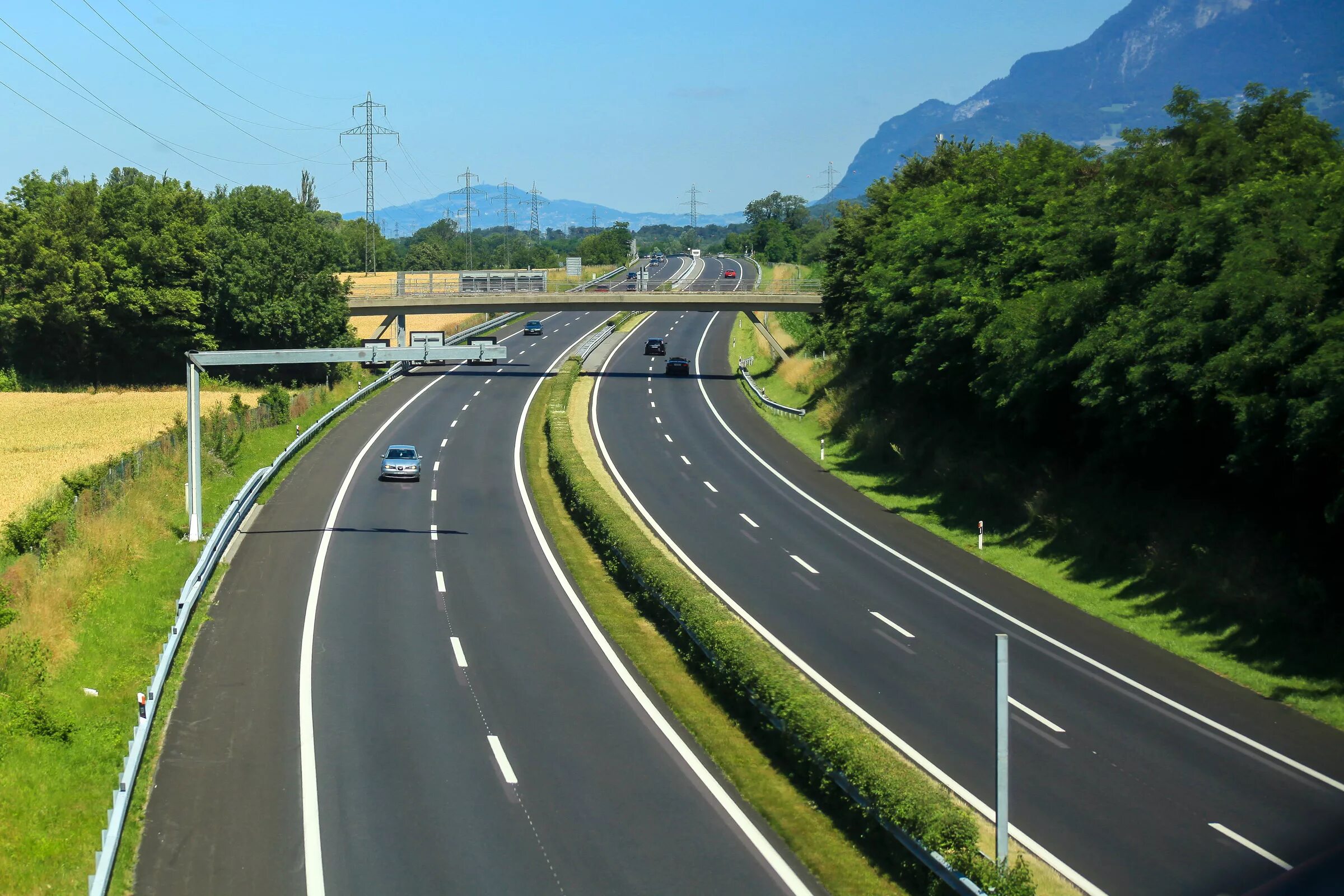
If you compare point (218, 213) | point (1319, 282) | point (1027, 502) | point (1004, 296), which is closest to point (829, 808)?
point (1319, 282)

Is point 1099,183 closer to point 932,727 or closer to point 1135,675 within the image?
point 1135,675

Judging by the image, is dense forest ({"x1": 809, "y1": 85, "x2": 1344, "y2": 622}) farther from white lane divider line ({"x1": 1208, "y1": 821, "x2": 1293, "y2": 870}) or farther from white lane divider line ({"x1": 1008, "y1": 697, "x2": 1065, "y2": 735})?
white lane divider line ({"x1": 1208, "y1": 821, "x2": 1293, "y2": 870})

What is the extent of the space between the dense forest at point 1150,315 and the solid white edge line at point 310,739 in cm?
1891

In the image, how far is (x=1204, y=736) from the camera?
1977 cm

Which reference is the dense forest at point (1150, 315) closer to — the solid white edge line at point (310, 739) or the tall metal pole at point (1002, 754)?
the tall metal pole at point (1002, 754)

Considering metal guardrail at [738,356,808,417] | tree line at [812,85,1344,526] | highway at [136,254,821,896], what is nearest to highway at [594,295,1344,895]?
highway at [136,254,821,896]

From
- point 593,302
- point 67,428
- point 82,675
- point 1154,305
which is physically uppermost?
point 593,302

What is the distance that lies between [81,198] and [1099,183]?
61.1m

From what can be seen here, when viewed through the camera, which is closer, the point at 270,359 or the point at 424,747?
the point at 424,747

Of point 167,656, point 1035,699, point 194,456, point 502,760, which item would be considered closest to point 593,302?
point 194,456

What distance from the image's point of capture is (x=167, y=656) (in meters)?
21.4

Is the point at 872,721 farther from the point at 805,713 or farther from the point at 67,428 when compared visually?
the point at 67,428

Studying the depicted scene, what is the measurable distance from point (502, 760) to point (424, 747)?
4.83 ft

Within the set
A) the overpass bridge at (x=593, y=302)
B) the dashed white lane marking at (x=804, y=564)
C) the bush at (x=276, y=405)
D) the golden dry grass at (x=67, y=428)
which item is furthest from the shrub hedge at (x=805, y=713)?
the overpass bridge at (x=593, y=302)
